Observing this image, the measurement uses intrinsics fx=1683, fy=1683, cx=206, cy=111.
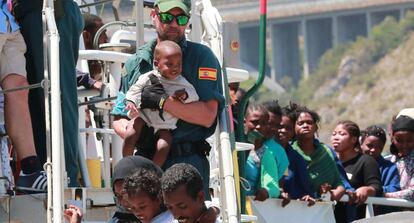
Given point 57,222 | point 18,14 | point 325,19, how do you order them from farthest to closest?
point 325,19 < point 18,14 < point 57,222

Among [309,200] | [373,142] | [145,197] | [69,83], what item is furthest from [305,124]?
[145,197]

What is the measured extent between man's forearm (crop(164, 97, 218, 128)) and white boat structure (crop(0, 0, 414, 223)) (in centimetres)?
16

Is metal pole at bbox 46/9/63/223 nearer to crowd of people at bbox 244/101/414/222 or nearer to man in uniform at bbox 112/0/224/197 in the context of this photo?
man in uniform at bbox 112/0/224/197

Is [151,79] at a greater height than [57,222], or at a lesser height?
greater

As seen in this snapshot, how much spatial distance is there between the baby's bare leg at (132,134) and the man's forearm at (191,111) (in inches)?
7.9

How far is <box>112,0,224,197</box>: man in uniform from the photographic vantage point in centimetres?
977

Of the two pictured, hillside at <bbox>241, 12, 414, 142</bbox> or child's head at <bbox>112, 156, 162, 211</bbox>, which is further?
hillside at <bbox>241, 12, 414, 142</bbox>

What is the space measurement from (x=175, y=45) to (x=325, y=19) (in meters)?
140

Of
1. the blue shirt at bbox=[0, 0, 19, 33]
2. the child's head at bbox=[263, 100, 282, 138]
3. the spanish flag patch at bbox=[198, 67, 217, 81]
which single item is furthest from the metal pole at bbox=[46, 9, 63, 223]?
the child's head at bbox=[263, 100, 282, 138]

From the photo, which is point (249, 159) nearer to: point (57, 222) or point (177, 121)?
point (177, 121)

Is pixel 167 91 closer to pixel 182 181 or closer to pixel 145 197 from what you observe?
pixel 145 197

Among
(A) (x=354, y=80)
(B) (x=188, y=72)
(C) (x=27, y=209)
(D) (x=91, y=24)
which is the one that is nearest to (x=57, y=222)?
(C) (x=27, y=209)

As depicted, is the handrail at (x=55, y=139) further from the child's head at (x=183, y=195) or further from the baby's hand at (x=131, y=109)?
the child's head at (x=183, y=195)

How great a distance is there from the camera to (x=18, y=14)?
411 inches
